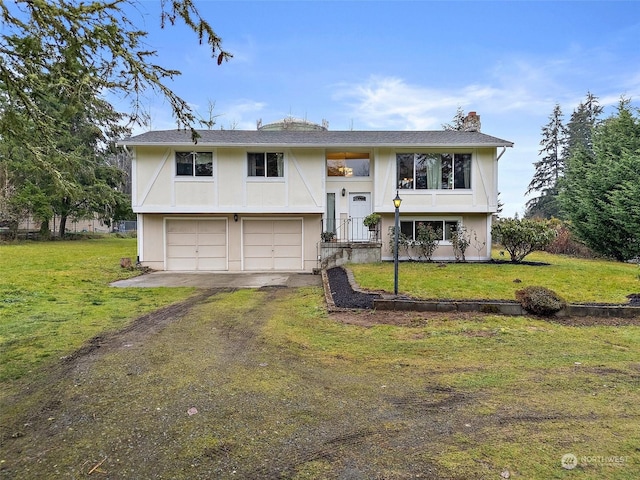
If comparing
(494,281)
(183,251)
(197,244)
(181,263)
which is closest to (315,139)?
(197,244)

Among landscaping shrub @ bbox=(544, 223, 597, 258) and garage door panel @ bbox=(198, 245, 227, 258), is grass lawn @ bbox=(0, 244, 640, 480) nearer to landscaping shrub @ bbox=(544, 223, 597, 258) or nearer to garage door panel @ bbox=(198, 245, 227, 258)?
garage door panel @ bbox=(198, 245, 227, 258)

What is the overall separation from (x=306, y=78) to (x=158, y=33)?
16622mm

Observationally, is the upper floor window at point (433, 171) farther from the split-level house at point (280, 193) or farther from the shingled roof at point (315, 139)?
the shingled roof at point (315, 139)

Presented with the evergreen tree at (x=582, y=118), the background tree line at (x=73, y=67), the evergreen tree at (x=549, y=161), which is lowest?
the background tree line at (x=73, y=67)

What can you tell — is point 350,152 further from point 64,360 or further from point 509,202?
point 509,202

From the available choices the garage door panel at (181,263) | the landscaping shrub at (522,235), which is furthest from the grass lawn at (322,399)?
the garage door panel at (181,263)

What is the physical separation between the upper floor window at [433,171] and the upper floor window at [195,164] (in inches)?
289

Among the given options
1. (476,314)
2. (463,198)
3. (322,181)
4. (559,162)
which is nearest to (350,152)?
(322,181)

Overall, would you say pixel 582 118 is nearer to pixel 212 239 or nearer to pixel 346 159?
pixel 346 159

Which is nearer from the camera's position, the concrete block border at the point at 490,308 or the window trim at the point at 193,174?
the concrete block border at the point at 490,308

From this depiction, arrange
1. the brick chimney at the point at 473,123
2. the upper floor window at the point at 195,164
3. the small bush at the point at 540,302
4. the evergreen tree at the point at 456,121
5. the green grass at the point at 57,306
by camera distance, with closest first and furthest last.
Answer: the green grass at the point at 57,306
the small bush at the point at 540,302
the upper floor window at the point at 195,164
the brick chimney at the point at 473,123
the evergreen tree at the point at 456,121

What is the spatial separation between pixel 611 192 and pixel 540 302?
1308 cm

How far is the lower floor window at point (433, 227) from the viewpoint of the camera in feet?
49.0

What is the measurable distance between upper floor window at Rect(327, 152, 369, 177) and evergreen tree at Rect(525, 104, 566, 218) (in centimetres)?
3452
